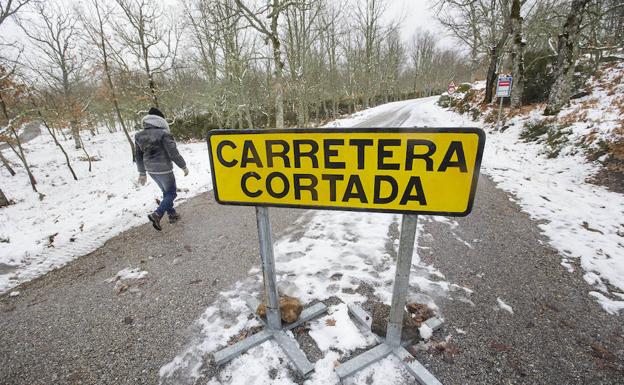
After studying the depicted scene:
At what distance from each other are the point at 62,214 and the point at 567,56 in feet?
56.3

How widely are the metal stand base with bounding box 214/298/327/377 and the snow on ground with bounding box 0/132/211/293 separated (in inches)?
132

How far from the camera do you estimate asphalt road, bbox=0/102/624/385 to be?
76.1 inches

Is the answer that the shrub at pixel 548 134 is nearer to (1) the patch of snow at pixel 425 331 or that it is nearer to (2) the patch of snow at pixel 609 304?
(2) the patch of snow at pixel 609 304

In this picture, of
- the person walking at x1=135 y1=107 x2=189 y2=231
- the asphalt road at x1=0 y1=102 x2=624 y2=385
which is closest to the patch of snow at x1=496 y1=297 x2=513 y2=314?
the asphalt road at x1=0 y1=102 x2=624 y2=385

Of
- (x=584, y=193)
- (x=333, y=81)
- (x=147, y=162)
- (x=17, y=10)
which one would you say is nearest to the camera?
(x=147, y=162)

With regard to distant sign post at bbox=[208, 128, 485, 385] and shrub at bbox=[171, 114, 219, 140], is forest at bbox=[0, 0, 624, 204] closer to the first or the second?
shrub at bbox=[171, 114, 219, 140]

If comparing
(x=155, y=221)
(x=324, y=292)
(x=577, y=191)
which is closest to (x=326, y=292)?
(x=324, y=292)

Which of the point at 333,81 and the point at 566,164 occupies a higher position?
the point at 333,81

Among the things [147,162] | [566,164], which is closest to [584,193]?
[566,164]

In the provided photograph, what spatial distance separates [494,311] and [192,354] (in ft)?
8.74

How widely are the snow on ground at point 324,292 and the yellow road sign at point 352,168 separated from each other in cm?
123

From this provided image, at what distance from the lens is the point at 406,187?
1457 mm

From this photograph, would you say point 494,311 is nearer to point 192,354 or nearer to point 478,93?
point 192,354

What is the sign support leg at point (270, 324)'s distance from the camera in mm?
1898
